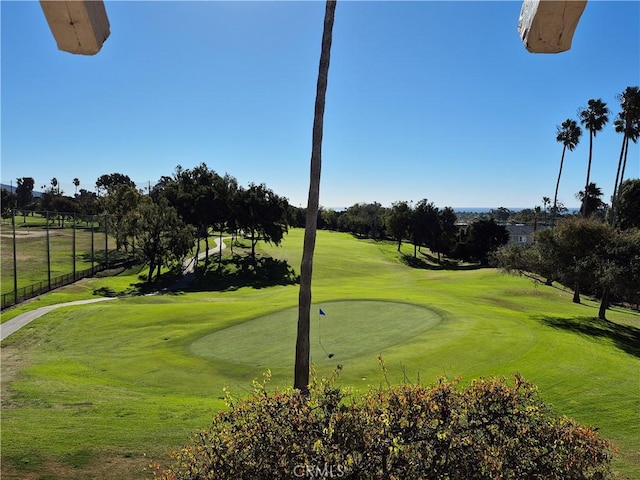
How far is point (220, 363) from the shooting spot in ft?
55.0

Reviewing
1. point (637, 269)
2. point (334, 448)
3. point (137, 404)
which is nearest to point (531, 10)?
point (334, 448)

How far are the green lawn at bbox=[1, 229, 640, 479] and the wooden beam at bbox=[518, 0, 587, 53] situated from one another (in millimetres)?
8695

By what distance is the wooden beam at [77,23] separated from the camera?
5.12 feet

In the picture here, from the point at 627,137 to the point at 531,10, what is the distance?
168ft

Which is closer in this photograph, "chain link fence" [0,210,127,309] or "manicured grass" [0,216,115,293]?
"chain link fence" [0,210,127,309]

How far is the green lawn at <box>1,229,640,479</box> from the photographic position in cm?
947

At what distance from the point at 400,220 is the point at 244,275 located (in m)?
36.1

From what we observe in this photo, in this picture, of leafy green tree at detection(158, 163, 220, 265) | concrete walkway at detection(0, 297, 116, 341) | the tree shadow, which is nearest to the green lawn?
concrete walkway at detection(0, 297, 116, 341)

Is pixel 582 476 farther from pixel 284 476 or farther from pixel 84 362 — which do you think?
pixel 84 362

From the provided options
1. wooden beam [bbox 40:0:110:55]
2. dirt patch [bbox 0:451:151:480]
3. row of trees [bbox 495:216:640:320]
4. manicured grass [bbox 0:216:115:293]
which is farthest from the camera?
manicured grass [bbox 0:216:115:293]

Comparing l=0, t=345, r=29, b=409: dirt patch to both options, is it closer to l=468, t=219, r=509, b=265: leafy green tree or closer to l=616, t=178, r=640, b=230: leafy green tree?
l=616, t=178, r=640, b=230: leafy green tree

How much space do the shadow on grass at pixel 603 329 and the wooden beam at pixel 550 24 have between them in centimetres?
2320

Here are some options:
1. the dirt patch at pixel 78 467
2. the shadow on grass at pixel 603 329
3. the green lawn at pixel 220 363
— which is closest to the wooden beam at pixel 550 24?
the dirt patch at pixel 78 467

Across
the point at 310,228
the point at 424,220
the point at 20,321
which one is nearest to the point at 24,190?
the point at 424,220
